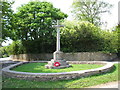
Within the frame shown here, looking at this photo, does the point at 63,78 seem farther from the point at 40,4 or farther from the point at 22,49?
the point at 22,49

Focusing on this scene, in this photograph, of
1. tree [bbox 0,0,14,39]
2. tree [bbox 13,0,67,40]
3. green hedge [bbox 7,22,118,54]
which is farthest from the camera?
tree [bbox 13,0,67,40]

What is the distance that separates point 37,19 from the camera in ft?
66.5

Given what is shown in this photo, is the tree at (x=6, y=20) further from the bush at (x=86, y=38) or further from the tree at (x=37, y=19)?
the bush at (x=86, y=38)

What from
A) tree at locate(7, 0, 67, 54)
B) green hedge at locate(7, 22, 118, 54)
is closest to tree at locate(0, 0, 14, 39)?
tree at locate(7, 0, 67, 54)

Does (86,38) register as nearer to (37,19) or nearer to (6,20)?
(37,19)

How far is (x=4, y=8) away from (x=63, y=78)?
35.4 feet

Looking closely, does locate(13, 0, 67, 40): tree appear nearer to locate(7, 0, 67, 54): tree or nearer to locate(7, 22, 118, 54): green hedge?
locate(7, 0, 67, 54): tree

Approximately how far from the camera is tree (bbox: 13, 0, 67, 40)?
20.4 m

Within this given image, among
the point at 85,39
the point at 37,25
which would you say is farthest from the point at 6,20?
the point at 85,39

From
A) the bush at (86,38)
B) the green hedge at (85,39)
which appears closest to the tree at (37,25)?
the green hedge at (85,39)

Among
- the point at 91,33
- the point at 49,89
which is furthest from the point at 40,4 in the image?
the point at 49,89

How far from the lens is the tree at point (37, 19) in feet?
66.8

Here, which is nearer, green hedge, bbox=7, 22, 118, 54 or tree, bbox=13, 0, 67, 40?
green hedge, bbox=7, 22, 118, 54

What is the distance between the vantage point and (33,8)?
21.1 metres
